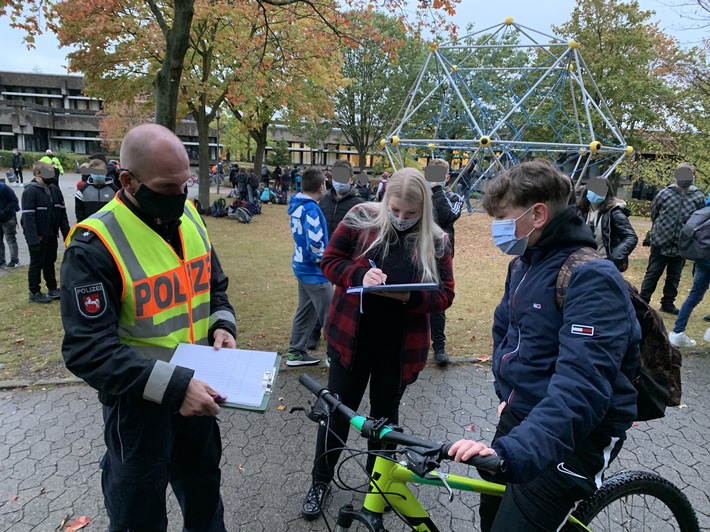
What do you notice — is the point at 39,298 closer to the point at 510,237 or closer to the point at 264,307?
the point at 264,307

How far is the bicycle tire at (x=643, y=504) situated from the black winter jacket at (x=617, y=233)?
3.57 meters

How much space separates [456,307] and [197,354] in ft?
20.1

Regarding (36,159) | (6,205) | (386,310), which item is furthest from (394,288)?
(36,159)

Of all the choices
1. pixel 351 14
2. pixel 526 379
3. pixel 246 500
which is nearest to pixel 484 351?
pixel 246 500

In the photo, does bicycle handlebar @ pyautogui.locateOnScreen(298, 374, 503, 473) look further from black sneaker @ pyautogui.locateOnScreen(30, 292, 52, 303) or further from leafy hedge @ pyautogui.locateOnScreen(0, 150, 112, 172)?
leafy hedge @ pyautogui.locateOnScreen(0, 150, 112, 172)

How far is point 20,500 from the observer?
2.90 meters

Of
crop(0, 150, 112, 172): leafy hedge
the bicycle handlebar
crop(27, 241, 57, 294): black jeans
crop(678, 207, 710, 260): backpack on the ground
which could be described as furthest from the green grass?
crop(0, 150, 112, 172): leafy hedge

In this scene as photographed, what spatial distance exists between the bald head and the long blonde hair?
4.05 ft

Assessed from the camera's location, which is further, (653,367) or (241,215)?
(241,215)

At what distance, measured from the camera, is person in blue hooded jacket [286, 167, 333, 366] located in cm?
471

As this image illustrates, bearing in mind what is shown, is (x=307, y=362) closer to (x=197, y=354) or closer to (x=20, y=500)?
(x=20, y=500)

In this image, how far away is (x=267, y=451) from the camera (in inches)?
136

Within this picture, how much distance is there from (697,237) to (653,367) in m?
5.03

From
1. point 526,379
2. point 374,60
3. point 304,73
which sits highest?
point 374,60
